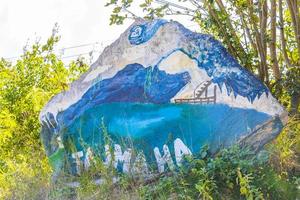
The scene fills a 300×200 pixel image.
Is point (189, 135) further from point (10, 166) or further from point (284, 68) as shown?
point (10, 166)

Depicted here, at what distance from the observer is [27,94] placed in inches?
279

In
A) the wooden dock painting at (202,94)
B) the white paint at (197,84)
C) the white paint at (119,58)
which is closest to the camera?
the white paint at (197,84)

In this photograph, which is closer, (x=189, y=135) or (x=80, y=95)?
(x=189, y=135)

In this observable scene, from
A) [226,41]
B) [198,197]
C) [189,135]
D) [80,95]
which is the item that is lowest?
[198,197]

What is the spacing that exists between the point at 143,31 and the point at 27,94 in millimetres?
2071

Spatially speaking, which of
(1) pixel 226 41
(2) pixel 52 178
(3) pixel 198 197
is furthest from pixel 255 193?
(2) pixel 52 178

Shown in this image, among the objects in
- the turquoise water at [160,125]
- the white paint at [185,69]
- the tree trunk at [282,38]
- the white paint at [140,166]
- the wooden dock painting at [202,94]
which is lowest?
the white paint at [140,166]

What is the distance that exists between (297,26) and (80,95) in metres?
2.31

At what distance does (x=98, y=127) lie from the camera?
5.86 m

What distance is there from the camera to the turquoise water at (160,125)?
4.99m

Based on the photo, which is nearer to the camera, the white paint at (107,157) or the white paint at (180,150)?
the white paint at (180,150)

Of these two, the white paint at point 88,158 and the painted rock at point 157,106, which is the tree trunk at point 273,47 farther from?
the white paint at point 88,158

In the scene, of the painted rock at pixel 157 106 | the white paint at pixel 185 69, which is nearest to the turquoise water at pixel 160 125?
the painted rock at pixel 157 106

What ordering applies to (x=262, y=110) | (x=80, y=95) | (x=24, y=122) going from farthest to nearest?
(x=24, y=122) → (x=80, y=95) → (x=262, y=110)
